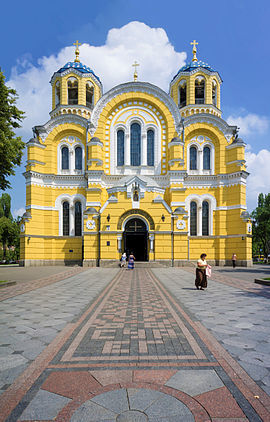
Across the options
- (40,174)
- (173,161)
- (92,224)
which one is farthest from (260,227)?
(40,174)

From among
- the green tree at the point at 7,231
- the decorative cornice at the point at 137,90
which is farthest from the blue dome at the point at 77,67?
the green tree at the point at 7,231

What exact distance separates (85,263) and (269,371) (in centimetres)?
2199

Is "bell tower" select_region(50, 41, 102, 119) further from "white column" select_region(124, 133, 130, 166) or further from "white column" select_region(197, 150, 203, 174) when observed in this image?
"white column" select_region(197, 150, 203, 174)

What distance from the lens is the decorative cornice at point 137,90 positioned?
2850cm

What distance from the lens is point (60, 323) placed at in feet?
21.8

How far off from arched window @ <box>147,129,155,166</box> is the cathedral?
0.33 ft

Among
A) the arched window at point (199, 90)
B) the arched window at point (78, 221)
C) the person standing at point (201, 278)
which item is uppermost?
the arched window at point (199, 90)

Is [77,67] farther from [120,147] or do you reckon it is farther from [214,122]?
[214,122]

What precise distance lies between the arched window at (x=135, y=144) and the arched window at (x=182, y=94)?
239 inches

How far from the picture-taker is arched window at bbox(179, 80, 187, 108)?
31.0m

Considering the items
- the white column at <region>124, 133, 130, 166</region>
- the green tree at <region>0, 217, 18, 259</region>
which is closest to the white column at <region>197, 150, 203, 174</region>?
the white column at <region>124, 133, 130, 166</region>

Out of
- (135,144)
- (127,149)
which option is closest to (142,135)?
(135,144)

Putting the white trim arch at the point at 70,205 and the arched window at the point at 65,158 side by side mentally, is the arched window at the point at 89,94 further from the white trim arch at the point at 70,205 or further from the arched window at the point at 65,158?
the white trim arch at the point at 70,205

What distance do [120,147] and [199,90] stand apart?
10722mm
